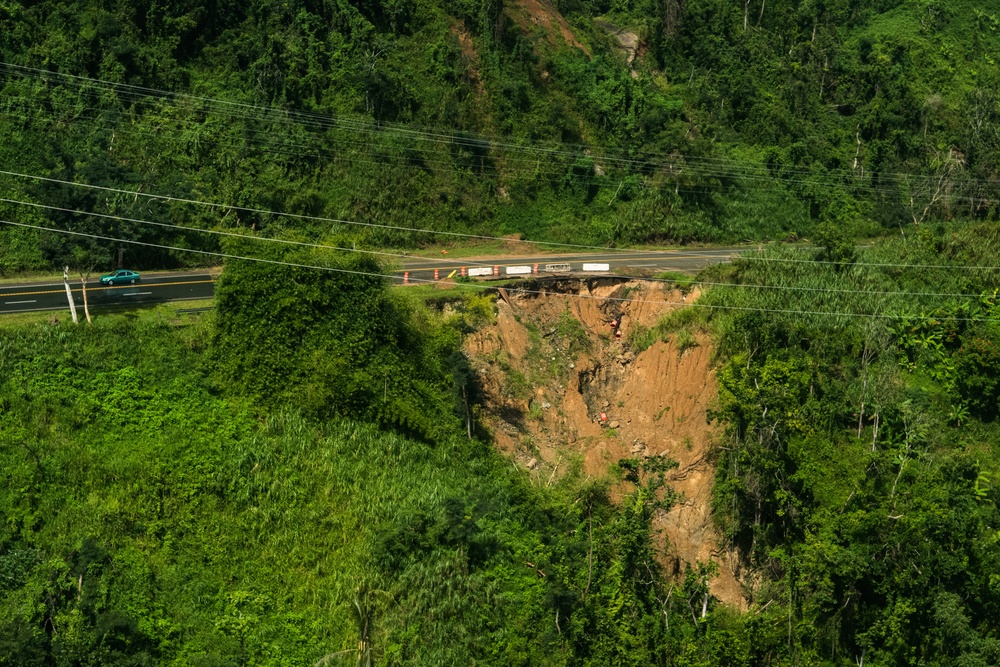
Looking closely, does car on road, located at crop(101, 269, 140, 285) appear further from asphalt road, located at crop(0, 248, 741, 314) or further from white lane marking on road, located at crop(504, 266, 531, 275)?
white lane marking on road, located at crop(504, 266, 531, 275)

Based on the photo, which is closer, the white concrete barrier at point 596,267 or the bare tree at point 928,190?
the white concrete barrier at point 596,267

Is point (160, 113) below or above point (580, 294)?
above

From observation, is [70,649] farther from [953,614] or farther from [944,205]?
[944,205]

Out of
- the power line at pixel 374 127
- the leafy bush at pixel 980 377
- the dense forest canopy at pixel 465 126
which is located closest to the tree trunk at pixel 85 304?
the dense forest canopy at pixel 465 126

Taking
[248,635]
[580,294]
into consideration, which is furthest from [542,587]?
[580,294]

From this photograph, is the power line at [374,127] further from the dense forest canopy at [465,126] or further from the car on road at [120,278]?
the car on road at [120,278]

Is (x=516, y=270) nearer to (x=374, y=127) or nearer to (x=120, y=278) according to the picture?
(x=374, y=127)
